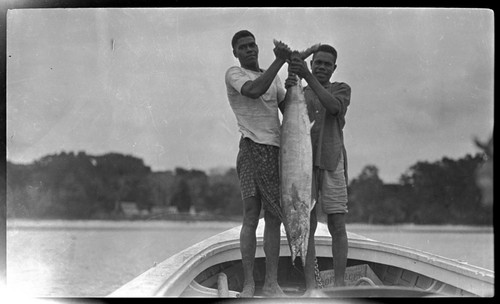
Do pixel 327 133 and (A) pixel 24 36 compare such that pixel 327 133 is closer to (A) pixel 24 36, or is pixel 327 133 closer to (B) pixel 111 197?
(A) pixel 24 36

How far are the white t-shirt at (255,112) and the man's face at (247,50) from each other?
89 millimetres

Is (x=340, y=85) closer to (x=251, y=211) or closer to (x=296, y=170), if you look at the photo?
(x=296, y=170)

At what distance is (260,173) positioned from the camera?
4.53m

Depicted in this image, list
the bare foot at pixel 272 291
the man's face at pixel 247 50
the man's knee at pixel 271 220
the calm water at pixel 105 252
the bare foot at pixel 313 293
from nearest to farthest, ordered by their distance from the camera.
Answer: the bare foot at pixel 313 293 < the bare foot at pixel 272 291 < the man's knee at pixel 271 220 < the man's face at pixel 247 50 < the calm water at pixel 105 252

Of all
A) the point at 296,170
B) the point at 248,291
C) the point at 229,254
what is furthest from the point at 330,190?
the point at 229,254

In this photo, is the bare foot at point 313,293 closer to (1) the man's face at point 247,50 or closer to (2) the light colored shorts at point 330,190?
(2) the light colored shorts at point 330,190

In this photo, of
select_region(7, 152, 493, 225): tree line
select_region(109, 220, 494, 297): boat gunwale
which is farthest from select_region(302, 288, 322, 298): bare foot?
select_region(7, 152, 493, 225): tree line

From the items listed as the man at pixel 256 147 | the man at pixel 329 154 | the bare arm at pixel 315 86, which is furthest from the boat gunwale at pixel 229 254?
the bare arm at pixel 315 86

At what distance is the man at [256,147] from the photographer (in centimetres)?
442

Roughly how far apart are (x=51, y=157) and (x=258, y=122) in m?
17.1

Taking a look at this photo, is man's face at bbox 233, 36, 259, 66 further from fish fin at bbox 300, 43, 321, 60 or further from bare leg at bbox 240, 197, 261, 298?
bare leg at bbox 240, 197, 261, 298

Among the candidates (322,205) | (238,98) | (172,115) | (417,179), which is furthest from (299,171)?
(417,179)

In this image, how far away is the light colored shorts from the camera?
15.1 ft

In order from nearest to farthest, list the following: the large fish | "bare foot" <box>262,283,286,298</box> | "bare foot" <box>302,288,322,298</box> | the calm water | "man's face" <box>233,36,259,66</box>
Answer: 1. "bare foot" <box>302,288,322,298</box>
2. the large fish
3. "bare foot" <box>262,283,286,298</box>
4. "man's face" <box>233,36,259,66</box>
5. the calm water
